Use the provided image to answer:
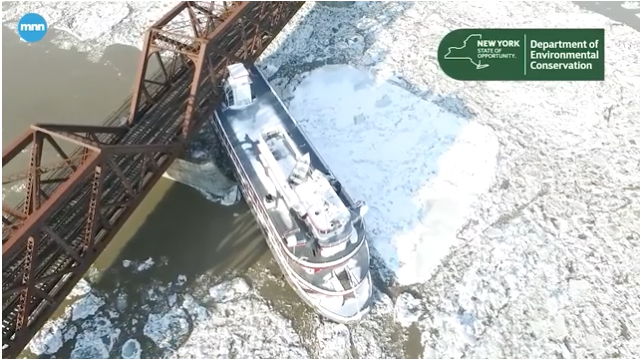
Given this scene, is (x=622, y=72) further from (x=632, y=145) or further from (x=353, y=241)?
(x=353, y=241)

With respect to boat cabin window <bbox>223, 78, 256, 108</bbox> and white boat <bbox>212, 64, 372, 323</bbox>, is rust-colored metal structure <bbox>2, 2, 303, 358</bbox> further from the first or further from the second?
white boat <bbox>212, 64, 372, 323</bbox>

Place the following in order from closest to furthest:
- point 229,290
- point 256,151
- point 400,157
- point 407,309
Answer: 1. point 407,309
2. point 229,290
3. point 256,151
4. point 400,157

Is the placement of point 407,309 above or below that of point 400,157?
below

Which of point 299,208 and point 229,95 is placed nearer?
point 299,208

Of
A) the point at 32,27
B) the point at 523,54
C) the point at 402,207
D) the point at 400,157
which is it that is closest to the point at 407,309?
the point at 402,207

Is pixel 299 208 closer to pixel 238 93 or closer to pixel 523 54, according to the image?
pixel 238 93

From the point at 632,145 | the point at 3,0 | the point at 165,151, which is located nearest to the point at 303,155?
the point at 165,151
